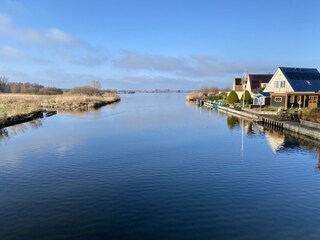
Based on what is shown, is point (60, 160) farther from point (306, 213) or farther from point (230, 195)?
point (306, 213)

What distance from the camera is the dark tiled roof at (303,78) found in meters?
38.3

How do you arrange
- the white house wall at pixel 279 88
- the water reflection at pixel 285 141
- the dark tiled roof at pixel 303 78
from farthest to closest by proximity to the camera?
the white house wall at pixel 279 88, the dark tiled roof at pixel 303 78, the water reflection at pixel 285 141

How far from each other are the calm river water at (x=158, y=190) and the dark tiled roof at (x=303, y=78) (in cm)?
2047

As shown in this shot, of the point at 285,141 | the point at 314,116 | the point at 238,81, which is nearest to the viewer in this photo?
the point at 285,141

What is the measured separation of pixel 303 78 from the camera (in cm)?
4009

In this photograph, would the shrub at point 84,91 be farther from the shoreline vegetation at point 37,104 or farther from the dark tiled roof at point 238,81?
the dark tiled roof at point 238,81

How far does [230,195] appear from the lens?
1055 cm

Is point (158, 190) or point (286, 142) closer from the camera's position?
point (158, 190)

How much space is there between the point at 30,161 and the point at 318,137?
19.3 meters

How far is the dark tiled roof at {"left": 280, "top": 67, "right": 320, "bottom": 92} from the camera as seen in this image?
126 feet

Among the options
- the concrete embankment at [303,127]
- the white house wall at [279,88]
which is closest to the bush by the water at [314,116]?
the concrete embankment at [303,127]

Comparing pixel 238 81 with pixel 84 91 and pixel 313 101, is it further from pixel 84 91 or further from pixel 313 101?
pixel 84 91

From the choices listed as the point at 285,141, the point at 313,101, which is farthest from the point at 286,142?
A: the point at 313,101

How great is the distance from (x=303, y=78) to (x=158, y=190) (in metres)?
36.1
